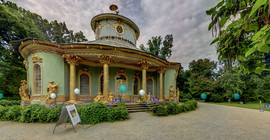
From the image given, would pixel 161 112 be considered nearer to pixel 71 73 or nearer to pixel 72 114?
pixel 72 114

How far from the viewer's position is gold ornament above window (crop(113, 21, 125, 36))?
47.8 feet

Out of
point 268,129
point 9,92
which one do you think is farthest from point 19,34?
point 268,129

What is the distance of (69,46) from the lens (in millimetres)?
9586

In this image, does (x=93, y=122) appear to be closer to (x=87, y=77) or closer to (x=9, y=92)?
(x=87, y=77)

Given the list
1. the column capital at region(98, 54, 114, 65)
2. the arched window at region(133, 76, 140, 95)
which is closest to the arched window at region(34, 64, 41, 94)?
the column capital at region(98, 54, 114, 65)

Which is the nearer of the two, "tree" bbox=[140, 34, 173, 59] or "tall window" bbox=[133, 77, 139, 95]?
"tall window" bbox=[133, 77, 139, 95]

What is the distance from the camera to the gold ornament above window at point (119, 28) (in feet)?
47.8

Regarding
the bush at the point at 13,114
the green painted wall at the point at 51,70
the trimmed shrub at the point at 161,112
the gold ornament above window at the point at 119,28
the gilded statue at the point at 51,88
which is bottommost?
the trimmed shrub at the point at 161,112

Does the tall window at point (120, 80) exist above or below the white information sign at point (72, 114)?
above

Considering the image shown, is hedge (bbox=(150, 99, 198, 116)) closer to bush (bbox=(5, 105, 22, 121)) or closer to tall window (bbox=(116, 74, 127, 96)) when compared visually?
tall window (bbox=(116, 74, 127, 96))

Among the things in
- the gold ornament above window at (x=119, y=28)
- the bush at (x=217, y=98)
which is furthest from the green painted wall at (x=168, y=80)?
the bush at (x=217, y=98)

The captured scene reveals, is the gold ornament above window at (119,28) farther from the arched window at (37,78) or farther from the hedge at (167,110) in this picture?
the hedge at (167,110)

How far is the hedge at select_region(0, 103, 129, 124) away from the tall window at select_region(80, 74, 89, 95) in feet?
15.9

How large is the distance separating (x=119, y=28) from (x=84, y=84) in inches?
336
